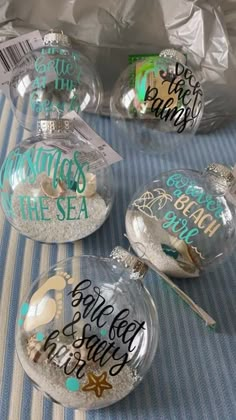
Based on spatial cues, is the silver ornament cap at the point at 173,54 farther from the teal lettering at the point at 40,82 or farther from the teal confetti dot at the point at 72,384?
the teal confetti dot at the point at 72,384

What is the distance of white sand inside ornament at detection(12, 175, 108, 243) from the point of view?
55 cm

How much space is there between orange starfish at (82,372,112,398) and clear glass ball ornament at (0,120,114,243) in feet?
0.71

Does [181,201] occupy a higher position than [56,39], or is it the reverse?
[56,39]

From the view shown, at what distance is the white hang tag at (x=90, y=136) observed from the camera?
0.60m

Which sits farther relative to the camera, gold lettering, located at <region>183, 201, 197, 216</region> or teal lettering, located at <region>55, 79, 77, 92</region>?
teal lettering, located at <region>55, 79, 77, 92</region>

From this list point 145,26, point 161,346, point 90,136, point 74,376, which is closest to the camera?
point 74,376

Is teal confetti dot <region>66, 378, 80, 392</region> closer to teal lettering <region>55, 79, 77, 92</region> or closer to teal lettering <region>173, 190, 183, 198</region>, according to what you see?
teal lettering <region>173, 190, 183, 198</region>

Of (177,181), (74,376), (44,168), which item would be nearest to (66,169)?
(44,168)

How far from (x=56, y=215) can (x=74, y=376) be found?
219 mm

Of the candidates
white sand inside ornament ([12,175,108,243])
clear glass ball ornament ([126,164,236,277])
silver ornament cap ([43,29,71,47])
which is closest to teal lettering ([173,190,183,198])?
clear glass ball ornament ([126,164,236,277])

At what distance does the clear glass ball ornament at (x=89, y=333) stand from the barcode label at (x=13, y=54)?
43cm

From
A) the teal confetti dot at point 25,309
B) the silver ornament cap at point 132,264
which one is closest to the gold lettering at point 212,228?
the silver ornament cap at point 132,264

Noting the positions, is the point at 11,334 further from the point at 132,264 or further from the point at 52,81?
the point at 52,81

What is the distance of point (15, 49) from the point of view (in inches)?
28.7
